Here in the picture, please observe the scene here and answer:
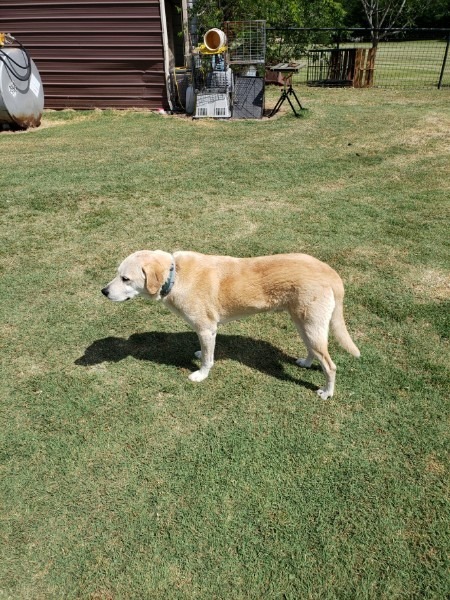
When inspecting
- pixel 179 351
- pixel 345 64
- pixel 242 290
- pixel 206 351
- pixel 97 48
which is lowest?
pixel 179 351

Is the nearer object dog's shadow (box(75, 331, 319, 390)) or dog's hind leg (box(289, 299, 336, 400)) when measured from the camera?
dog's hind leg (box(289, 299, 336, 400))

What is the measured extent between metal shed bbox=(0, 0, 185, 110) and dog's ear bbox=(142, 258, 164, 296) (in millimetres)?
10694

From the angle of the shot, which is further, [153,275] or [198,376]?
[198,376]

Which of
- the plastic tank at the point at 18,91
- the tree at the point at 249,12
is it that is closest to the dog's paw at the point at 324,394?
the plastic tank at the point at 18,91

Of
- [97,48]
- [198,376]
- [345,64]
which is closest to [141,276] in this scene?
[198,376]

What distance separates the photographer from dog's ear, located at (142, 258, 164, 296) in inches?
122

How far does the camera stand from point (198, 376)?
3582 mm

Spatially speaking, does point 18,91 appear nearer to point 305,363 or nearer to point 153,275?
point 153,275

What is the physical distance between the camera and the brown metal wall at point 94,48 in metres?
11.5

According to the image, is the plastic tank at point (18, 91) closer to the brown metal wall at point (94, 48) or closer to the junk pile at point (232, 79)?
the brown metal wall at point (94, 48)

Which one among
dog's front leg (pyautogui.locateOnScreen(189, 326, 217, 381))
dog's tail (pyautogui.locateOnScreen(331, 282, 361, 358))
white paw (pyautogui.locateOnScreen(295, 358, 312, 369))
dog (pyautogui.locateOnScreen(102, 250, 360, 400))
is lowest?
white paw (pyautogui.locateOnScreen(295, 358, 312, 369))

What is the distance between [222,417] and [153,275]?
1214 millimetres

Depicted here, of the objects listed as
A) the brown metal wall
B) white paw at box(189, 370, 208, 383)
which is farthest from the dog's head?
the brown metal wall

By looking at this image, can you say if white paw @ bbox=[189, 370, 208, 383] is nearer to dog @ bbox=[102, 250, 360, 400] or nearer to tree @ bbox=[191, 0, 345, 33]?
dog @ bbox=[102, 250, 360, 400]
